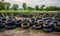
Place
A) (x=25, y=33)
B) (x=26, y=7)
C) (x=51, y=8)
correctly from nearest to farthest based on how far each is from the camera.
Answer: (x=25, y=33) → (x=51, y=8) → (x=26, y=7)

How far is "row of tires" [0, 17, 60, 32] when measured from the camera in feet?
6.07

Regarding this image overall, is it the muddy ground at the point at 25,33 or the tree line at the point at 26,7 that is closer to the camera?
the muddy ground at the point at 25,33

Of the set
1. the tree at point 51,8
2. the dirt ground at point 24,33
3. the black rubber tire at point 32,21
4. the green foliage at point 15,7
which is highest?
the green foliage at point 15,7

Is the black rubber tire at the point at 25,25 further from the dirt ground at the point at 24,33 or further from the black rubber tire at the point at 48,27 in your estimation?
the black rubber tire at the point at 48,27

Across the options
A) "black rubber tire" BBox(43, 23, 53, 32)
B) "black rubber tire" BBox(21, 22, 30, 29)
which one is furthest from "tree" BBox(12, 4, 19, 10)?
"black rubber tire" BBox(43, 23, 53, 32)

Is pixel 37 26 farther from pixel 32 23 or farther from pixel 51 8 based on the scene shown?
pixel 51 8

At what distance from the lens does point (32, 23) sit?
1978 mm

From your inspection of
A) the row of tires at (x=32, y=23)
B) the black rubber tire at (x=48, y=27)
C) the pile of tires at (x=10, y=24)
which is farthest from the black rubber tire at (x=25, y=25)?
the black rubber tire at (x=48, y=27)

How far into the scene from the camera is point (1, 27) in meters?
1.96

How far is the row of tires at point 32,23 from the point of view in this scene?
72.9 inches

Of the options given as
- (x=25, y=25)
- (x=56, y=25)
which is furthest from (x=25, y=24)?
(x=56, y=25)

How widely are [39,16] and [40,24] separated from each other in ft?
0.53

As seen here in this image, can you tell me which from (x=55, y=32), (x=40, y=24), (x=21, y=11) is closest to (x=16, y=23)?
(x=21, y=11)

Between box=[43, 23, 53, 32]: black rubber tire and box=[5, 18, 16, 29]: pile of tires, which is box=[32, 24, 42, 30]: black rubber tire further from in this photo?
box=[5, 18, 16, 29]: pile of tires
